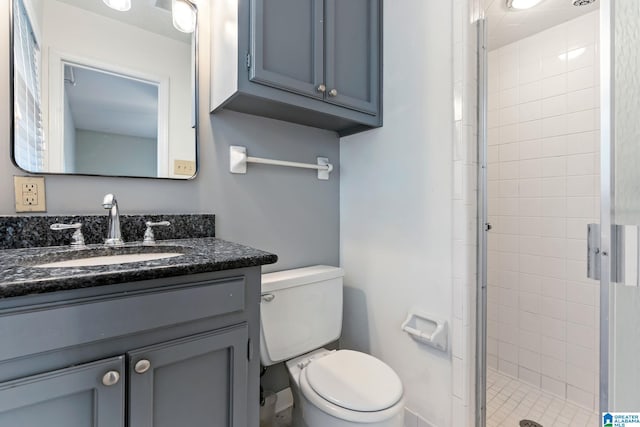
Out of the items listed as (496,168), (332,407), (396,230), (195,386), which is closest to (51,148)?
(195,386)

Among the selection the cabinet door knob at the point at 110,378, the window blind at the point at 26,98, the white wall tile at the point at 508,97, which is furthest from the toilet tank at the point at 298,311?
the white wall tile at the point at 508,97

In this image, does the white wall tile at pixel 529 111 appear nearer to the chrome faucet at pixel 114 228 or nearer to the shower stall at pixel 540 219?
the shower stall at pixel 540 219

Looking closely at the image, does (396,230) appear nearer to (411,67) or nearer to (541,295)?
(411,67)

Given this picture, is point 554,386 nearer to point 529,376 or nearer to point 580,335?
point 529,376

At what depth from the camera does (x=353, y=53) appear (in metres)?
1.44

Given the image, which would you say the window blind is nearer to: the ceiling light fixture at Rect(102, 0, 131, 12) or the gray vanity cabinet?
the ceiling light fixture at Rect(102, 0, 131, 12)

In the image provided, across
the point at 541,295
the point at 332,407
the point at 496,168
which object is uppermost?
the point at 496,168

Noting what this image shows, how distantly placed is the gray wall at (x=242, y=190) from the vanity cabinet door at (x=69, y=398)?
0.67 m

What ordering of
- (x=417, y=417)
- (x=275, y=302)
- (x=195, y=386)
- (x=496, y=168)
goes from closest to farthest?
1. (x=195, y=386)
2. (x=275, y=302)
3. (x=417, y=417)
4. (x=496, y=168)

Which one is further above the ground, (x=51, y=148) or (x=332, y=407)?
(x=51, y=148)

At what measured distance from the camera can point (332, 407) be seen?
40.3 inches

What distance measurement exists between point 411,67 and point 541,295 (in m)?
1.57

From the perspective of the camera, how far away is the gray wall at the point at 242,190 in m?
1.07

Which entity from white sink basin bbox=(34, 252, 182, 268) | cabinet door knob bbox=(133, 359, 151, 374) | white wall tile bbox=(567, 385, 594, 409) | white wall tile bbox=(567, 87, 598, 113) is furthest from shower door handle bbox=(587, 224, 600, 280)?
white wall tile bbox=(567, 385, 594, 409)
